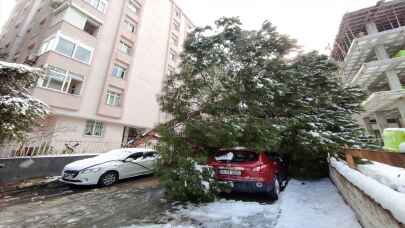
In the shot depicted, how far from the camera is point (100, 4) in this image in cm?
1684

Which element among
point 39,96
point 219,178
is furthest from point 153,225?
point 39,96

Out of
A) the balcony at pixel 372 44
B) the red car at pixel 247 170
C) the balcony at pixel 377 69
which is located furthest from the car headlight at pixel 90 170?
the balcony at pixel 372 44

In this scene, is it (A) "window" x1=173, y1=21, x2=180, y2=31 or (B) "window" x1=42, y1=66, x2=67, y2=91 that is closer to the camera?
(B) "window" x1=42, y1=66, x2=67, y2=91

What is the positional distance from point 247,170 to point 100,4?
1890 cm

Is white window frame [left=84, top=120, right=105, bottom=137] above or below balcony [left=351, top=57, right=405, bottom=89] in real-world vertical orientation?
below

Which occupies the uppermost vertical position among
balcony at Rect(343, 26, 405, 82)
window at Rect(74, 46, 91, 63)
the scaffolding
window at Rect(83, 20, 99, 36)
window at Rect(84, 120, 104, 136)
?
window at Rect(83, 20, 99, 36)

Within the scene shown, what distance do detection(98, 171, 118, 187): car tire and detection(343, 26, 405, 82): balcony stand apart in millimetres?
17333

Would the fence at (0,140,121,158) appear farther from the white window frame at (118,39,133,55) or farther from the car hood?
the white window frame at (118,39,133,55)

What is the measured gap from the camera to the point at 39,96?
1222cm

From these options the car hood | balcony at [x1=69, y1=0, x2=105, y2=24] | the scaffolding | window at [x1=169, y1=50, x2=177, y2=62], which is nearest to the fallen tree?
the car hood

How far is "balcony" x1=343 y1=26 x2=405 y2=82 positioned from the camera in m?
13.2

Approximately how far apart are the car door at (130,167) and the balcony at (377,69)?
16.1 meters

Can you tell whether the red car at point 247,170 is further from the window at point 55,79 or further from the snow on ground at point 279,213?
the window at point 55,79

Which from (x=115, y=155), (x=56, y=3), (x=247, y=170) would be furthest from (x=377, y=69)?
(x=56, y=3)
